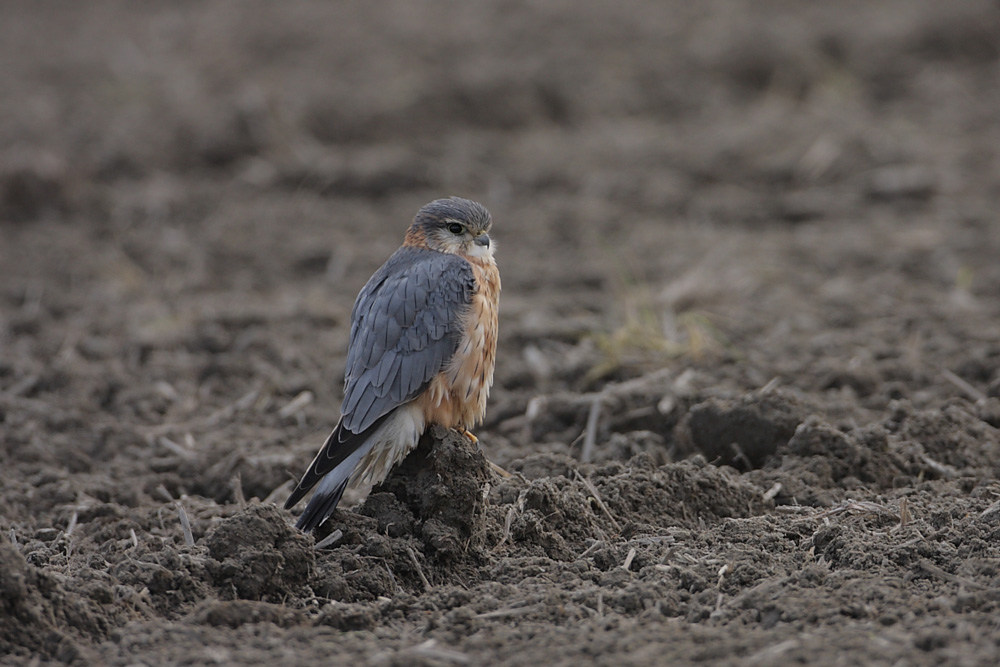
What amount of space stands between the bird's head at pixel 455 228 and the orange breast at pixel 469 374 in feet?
0.64

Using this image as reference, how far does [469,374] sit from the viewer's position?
4.62 m

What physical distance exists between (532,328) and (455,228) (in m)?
2.13

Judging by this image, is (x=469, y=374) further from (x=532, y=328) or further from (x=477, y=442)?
(x=532, y=328)

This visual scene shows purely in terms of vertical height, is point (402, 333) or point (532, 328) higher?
point (402, 333)

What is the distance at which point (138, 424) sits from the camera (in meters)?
6.07

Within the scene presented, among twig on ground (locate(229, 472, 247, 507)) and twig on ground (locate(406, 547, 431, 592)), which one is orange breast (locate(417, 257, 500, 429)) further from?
twig on ground (locate(229, 472, 247, 507))

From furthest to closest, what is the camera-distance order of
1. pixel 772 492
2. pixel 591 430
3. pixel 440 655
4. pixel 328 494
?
pixel 591 430
pixel 772 492
pixel 328 494
pixel 440 655

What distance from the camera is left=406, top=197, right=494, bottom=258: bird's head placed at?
497cm

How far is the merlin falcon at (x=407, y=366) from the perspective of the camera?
428 centimetres

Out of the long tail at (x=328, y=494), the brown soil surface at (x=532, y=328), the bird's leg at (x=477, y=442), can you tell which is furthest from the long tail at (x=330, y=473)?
the bird's leg at (x=477, y=442)

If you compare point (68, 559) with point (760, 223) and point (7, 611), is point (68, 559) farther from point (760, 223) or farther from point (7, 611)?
point (760, 223)

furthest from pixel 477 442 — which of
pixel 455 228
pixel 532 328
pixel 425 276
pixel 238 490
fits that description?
pixel 532 328

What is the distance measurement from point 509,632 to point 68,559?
182 cm

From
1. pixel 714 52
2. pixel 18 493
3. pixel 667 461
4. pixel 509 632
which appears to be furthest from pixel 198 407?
pixel 714 52
